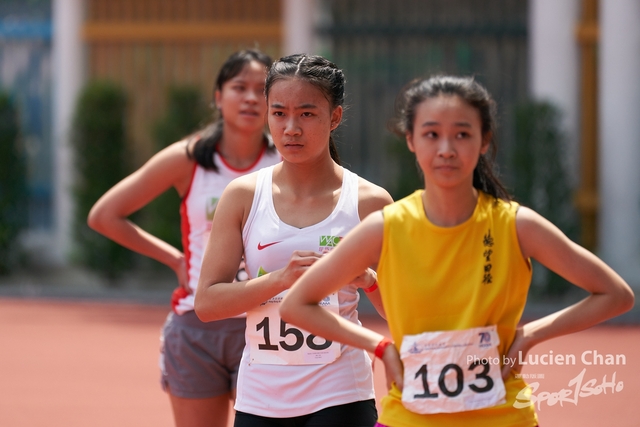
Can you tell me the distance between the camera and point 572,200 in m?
11.1

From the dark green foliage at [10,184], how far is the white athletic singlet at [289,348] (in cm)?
1022

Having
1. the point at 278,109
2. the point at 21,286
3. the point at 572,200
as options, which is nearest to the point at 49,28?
the point at 21,286

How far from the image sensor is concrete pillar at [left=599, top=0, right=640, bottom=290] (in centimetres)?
1088

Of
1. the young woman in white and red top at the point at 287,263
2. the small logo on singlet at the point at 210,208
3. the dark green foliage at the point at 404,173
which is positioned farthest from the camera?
the dark green foliage at the point at 404,173

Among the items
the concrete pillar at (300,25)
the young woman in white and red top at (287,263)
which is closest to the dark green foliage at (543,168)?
the concrete pillar at (300,25)

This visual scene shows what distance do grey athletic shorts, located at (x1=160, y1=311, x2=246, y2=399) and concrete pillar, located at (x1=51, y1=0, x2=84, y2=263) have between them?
30.1ft

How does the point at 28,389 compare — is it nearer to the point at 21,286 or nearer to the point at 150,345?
the point at 150,345

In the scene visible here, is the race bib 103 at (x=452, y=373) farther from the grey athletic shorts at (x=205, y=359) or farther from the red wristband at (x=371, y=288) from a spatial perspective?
the grey athletic shorts at (x=205, y=359)

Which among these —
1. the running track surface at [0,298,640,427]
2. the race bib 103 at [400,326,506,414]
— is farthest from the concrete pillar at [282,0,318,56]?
the race bib 103 at [400,326,506,414]

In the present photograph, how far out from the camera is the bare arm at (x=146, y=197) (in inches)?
171

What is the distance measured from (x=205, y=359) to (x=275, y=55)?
30.8 feet

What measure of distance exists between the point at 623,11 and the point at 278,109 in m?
8.78

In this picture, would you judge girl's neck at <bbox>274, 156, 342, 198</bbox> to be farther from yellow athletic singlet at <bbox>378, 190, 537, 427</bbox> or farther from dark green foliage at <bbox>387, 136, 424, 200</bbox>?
dark green foliage at <bbox>387, 136, 424, 200</bbox>

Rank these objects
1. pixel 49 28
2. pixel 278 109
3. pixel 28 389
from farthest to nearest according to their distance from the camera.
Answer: pixel 49 28
pixel 28 389
pixel 278 109
